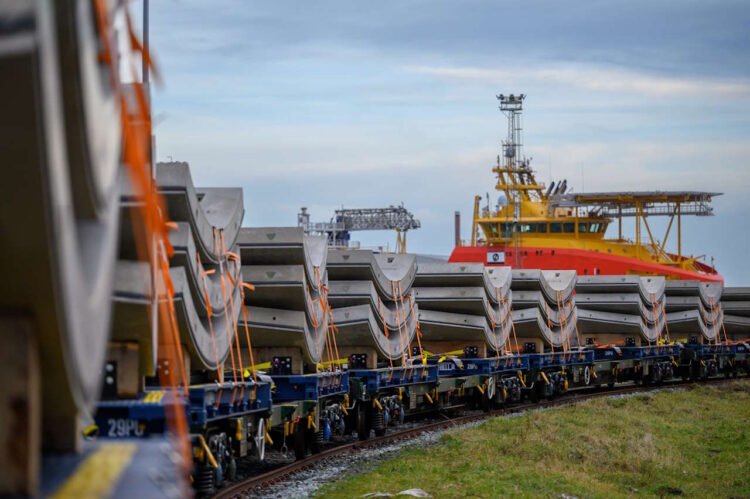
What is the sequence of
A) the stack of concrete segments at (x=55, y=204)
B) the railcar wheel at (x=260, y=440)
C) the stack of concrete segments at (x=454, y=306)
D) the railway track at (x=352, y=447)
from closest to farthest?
the stack of concrete segments at (x=55, y=204)
the railcar wheel at (x=260, y=440)
the railway track at (x=352, y=447)
the stack of concrete segments at (x=454, y=306)

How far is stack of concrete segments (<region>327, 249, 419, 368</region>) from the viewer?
1925cm

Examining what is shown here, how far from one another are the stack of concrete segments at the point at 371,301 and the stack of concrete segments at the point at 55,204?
14760mm

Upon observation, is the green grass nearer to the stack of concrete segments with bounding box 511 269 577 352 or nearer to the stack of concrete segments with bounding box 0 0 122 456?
the stack of concrete segments with bounding box 511 269 577 352

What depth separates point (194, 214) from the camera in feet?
34.6

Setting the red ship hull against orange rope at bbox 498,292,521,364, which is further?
the red ship hull

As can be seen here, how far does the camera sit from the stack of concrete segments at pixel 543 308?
96.5ft

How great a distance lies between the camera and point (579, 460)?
1695cm

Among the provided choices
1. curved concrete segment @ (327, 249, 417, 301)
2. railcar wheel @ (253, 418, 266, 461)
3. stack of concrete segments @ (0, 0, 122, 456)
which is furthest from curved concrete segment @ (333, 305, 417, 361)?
stack of concrete segments @ (0, 0, 122, 456)

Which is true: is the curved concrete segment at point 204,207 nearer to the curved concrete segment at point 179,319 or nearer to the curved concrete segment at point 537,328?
the curved concrete segment at point 179,319

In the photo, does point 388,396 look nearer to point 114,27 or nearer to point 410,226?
point 114,27

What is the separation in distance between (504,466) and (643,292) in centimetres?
2061

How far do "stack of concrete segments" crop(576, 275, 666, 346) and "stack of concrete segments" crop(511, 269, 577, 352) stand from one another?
2.21 meters

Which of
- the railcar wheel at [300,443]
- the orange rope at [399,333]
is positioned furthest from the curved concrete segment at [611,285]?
the railcar wheel at [300,443]

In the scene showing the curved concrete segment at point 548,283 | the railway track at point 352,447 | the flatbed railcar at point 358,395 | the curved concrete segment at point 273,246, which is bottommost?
the railway track at point 352,447
